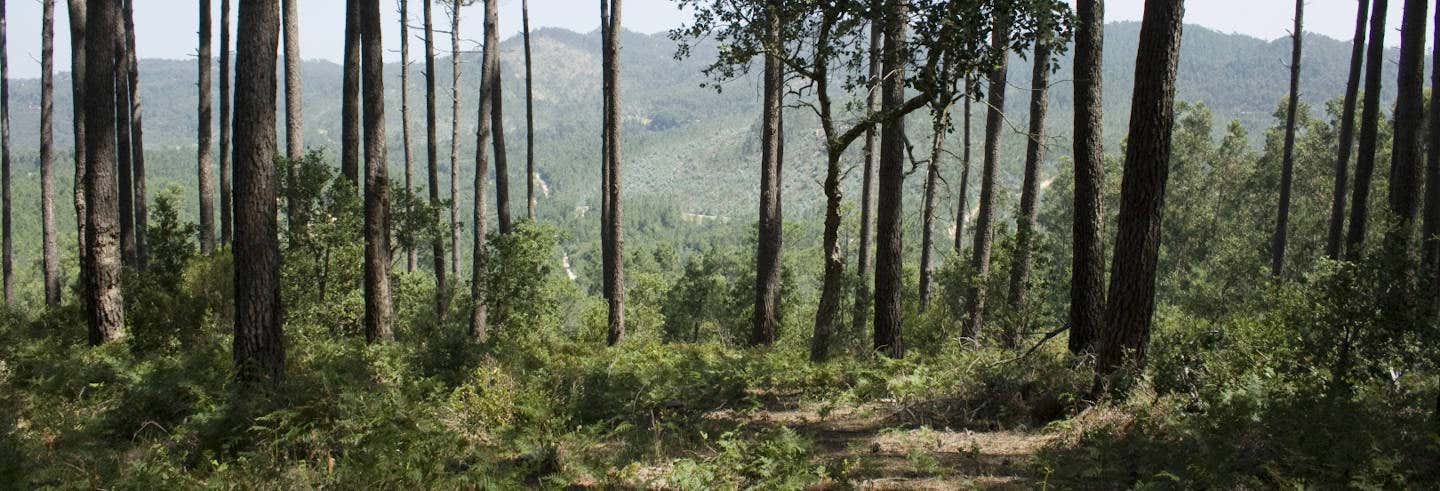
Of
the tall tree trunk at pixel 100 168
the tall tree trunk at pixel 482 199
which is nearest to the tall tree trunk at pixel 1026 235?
the tall tree trunk at pixel 482 199

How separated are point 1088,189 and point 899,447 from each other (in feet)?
9.30

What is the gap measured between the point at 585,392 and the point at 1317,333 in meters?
5.75

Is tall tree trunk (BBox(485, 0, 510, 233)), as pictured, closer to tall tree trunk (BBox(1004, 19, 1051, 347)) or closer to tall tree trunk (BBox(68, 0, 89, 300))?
tall tree trunk (BBox(68, 0, 89, 300))

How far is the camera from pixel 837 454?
6090 millimetres

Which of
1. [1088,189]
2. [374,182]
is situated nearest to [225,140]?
[374,182]

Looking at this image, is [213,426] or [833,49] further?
[833,49]

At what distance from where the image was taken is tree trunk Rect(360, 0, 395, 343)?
445 inches

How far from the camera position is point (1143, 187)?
247 inches

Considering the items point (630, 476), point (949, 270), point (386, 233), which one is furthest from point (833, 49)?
point (949, 270)

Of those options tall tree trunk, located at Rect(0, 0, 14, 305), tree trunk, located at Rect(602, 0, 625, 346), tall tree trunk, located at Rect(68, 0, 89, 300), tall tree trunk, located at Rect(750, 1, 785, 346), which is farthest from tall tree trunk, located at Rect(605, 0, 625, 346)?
tall tree trunk, located at Rect(0, 0, 14, 305)

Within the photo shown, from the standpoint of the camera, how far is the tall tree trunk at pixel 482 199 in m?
15.8

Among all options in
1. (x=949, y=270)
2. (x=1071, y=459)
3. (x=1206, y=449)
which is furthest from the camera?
(x=949, y=270)

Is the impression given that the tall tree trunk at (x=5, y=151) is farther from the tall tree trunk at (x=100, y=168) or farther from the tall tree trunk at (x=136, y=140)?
the tall tree trunk at (x=100, y=168)

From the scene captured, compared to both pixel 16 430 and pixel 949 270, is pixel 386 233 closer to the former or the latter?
pixel 16 430
